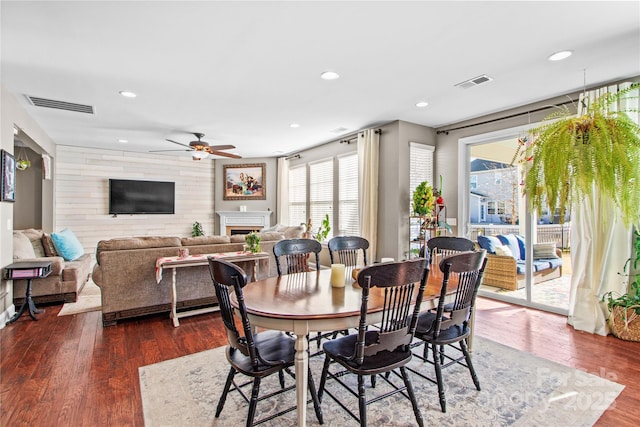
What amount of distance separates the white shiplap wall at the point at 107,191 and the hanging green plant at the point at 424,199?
18.1ft

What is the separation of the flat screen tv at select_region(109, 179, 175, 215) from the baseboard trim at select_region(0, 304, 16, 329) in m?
3.67

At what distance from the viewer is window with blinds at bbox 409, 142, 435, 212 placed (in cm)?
527

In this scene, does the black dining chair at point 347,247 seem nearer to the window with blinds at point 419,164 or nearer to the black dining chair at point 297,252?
the black dining chair at point 297,252

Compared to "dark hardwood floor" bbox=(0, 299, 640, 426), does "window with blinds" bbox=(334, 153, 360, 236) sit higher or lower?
higher

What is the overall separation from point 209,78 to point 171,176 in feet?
16.7

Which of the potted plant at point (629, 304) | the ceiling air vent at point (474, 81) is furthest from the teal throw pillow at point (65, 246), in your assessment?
the potted plant at point (629, 304)

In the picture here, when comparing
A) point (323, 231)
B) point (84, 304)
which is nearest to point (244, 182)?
point (323, 231)

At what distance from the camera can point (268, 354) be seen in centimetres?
193

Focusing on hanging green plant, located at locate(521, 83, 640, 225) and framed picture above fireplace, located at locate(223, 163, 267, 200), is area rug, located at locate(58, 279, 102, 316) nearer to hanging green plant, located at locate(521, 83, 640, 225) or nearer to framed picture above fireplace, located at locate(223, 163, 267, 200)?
framed picture above fireplace, located at locate(223, 163, 267, 200)

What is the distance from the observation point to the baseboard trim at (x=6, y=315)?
11.8ft

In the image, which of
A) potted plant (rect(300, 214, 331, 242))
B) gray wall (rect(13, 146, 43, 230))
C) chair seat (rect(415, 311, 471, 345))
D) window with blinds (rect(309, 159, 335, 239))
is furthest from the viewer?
Result: window with blinds (rect(309, 159, 335, 239))

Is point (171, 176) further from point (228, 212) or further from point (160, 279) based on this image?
point (160, 279)

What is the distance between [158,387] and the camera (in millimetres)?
2377

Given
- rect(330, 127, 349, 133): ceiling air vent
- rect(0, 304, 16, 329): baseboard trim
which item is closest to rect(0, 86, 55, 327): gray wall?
rect(0, 304, 16, 329): baseboard trim
